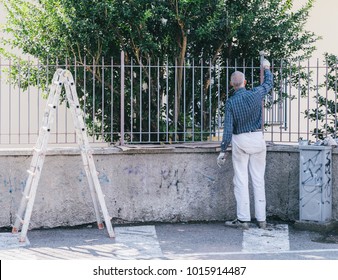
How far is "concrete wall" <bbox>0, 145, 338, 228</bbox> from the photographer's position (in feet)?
29.5

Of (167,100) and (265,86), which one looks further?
(167,100)

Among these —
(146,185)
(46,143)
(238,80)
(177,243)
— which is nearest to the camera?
(46,143)

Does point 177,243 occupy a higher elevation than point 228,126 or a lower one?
lower

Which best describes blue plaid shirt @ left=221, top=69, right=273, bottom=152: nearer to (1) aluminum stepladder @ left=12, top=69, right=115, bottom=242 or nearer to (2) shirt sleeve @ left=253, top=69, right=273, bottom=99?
(2) shirt sleeve @ left=253, top=69, right=273, bottom=99

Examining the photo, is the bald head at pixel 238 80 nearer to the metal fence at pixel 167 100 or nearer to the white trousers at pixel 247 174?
the white trousers at pixel 247 174

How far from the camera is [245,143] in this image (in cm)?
878

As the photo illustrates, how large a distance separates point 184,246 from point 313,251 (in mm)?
1467

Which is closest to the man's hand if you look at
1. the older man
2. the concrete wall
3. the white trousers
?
the older man

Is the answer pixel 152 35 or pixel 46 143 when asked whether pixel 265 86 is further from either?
pixel 46 143

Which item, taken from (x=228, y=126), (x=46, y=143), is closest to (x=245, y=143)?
(x=228, y=126)

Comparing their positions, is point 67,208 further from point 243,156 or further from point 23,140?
point 243,156

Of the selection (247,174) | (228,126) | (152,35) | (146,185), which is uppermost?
(152,35)

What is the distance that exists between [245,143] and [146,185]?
4.92ft
